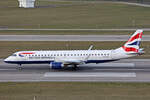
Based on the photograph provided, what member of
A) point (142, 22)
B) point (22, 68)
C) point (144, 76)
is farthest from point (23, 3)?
point (144, 76)

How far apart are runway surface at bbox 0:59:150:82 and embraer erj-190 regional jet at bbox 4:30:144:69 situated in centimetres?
99

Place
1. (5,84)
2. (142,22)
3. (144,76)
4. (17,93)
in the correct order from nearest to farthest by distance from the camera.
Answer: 1. (17,93)
2. (5,84)
3. (144,76)
4. (142,22)

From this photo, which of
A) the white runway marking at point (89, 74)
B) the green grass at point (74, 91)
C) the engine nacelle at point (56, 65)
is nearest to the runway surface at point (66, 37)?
the engine nacelle at point (56, 65)

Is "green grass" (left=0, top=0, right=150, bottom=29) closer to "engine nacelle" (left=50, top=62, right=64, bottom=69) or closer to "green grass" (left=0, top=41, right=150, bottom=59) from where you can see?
"green grass" (left=0, top=41, right=150, bottom=59)

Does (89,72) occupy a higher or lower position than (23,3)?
lower

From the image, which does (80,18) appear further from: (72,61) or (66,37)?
(72,61)

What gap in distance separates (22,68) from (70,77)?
807 cm

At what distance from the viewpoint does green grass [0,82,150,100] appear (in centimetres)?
3048

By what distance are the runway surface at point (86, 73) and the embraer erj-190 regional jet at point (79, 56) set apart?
0.99 metres

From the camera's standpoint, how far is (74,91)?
33.2 m

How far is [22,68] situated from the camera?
1784 inches

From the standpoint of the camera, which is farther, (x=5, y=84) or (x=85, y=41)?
(x=85, y=41)

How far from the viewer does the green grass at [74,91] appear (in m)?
30.5

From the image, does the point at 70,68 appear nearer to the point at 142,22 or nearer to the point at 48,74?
the point at 48,74
